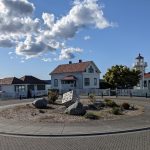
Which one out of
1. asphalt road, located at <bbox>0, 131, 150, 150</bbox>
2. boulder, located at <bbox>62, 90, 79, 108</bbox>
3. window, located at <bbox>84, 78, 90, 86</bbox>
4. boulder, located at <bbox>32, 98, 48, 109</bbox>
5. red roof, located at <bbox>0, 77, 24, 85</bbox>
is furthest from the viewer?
window, located at <bbox>84, 78, 90, 86</bbox>

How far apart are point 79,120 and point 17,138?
643 cm

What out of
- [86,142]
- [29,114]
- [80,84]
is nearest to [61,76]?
[80,84]

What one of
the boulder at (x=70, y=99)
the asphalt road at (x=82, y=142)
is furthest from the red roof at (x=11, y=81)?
the asphalt road at (x=82, y=142)

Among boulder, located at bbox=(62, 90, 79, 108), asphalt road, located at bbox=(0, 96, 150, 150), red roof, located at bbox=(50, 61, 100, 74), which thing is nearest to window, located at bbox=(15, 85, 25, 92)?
red roof, located at bbox=(50, 61, 100, 74)

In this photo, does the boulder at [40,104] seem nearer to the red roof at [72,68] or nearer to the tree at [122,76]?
the tree at [122,76]

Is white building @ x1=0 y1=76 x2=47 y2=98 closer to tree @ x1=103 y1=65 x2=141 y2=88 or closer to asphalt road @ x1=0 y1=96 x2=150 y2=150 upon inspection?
tree @ x1=103 y1=65 x2=141 y2=88

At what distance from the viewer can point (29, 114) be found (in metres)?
25.7

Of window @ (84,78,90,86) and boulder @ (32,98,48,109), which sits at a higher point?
→ window @ (84,78,90,86)

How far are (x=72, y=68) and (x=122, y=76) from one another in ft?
42.2

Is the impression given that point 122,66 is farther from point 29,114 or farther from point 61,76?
point 29,114

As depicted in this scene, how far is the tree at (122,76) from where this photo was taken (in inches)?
2461

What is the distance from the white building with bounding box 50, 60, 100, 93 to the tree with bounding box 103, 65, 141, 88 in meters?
7.05

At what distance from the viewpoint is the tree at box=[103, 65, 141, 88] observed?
6250 centimetres

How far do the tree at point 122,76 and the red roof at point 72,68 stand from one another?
7256 mm
